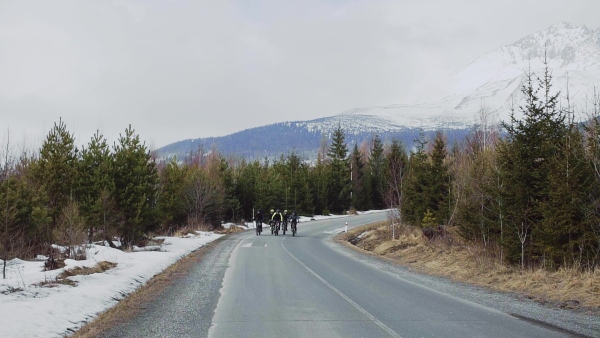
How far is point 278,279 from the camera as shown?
46.4 feet

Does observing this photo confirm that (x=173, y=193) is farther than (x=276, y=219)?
No

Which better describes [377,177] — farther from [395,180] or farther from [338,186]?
[395,180]

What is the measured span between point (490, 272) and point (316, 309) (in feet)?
23.9

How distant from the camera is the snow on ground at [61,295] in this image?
7.94 metres

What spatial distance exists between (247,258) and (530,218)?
10.8 metres

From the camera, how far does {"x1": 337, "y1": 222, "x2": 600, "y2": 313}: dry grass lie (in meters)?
10.8

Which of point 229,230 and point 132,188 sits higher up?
point 132,188

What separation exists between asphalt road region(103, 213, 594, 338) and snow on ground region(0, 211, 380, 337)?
106 cm

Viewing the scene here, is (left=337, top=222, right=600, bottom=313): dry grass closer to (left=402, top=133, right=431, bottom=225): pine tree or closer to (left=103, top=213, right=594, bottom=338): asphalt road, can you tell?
(left=103, top=213, right=594, bottom=338): asphalt road

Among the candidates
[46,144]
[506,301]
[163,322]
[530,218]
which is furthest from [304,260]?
[46,144]

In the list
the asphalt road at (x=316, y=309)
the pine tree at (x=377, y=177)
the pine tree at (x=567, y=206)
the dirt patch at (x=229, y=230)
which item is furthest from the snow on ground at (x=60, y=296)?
the pine tree at (x=377, y=177)

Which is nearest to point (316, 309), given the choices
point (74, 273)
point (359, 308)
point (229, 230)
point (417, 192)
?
point (359, 308)

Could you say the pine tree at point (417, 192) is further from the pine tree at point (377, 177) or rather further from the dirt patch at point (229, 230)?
the pine tree at point (377, 177)

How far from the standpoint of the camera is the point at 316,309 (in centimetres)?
959
